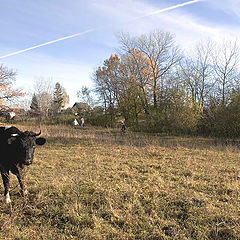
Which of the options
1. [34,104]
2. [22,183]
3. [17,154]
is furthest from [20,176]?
[34,104]

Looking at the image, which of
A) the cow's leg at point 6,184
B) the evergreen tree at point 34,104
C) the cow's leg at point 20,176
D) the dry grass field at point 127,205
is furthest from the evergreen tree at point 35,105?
the cow's leg at point 6,184

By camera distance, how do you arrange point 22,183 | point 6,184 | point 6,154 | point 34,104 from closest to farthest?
point 6,184 → point 22,183 → point 6,154 → point 34,104

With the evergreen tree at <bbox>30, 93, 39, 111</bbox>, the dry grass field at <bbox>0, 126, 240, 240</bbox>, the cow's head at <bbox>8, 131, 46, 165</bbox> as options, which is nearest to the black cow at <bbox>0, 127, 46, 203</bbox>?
the cow's head at <bbox>8, 131, 46, 165</bbox>

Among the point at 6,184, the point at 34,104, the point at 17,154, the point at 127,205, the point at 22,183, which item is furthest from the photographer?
the point at 34,104

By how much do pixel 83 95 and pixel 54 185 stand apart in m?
34.9

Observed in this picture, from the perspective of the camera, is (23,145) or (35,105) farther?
(35,105)

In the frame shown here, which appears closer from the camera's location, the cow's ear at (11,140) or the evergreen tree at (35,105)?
the cow's ear at (11,140)

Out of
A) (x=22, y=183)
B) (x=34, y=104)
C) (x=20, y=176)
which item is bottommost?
(x=22, y=183)

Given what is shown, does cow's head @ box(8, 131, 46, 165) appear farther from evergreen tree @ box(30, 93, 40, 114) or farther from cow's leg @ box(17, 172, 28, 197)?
evergreen tree @ box(30, 93, 40, 114)

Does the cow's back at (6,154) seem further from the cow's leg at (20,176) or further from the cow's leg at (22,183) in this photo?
the cow's leg at (22,183)

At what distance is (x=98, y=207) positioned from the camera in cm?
418

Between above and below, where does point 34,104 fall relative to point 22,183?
above

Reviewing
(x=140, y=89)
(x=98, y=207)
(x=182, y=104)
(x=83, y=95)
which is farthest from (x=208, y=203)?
(x=83, y=95)

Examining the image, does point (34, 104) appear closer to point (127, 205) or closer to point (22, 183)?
point (22, 183)
